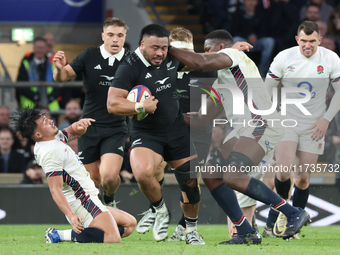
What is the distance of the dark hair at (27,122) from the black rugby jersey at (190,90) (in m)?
2.07

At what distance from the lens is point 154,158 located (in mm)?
5793

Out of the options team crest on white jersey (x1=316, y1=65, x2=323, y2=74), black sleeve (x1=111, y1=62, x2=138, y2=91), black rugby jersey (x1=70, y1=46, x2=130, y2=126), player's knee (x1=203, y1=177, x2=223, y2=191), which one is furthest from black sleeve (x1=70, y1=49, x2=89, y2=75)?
team crest on white jersey (x1=316, y1=65, x2=323, y2=74)

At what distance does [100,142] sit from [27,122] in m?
1.60

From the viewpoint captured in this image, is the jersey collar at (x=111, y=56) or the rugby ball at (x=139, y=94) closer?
the rugby ball at (x=139, y=94)

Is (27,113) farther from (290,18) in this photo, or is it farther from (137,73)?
(290,18)

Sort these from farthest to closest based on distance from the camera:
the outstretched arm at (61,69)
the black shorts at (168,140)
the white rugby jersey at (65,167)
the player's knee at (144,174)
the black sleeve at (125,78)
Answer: the outstretched arm at (61,69)
the black shorts at (168,140)
the player's knee at (144,174)
the black sleeve at (125,78)
the white rugby jersey at (65,167)

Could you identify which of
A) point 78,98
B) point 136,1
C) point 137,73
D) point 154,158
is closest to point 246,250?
point 154,158

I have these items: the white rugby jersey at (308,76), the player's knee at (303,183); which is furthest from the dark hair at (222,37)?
the player's knee at (303,183)

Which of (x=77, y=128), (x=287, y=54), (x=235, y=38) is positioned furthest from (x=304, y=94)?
(x=235, y=38)

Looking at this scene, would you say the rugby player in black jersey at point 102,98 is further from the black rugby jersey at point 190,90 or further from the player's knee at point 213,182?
the player's knee at point 213,182

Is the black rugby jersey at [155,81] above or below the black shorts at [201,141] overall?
above

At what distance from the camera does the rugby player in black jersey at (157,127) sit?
5570 millimetres

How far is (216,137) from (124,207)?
6.26 ft

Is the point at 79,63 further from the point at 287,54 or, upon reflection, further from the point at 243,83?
the point at 287,54
